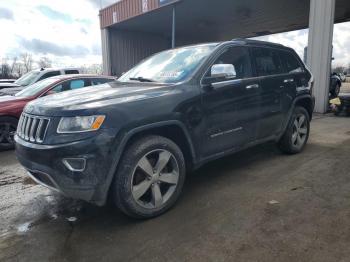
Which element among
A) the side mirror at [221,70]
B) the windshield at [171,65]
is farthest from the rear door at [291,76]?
the windshield at [171,65]

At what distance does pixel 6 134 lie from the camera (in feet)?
21.4

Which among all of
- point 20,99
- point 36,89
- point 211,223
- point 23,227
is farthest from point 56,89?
point 211,223

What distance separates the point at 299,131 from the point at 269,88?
4.37ft

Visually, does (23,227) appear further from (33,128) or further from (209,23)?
(209,23)

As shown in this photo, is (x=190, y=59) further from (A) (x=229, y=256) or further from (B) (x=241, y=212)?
(A) (x=229, y=256)

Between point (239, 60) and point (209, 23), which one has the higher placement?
point (209, 23)

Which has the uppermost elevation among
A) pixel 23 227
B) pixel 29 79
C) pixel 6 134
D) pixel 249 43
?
pixel 249 43

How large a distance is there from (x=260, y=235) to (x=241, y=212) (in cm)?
47

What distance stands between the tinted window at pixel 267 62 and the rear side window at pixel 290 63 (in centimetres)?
17

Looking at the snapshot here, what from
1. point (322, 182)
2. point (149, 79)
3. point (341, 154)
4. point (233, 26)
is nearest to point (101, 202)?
point (149, 79)

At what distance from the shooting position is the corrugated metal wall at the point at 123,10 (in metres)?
15.9

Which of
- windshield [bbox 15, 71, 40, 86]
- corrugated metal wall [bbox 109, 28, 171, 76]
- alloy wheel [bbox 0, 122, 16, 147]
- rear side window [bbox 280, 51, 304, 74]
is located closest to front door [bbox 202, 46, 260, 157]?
rear side window [bbox 280, 51, 304, 74]

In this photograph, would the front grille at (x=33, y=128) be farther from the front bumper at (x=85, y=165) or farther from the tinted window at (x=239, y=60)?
the tinted window at (x=239, y=60)

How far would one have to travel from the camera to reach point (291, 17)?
18734 mm
